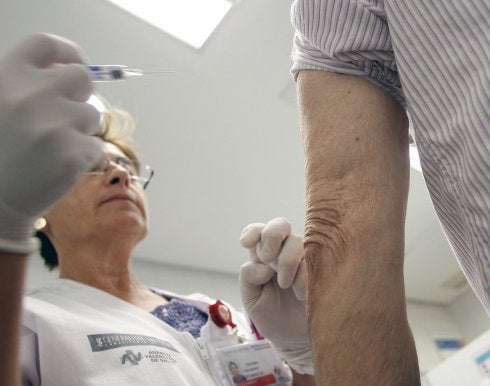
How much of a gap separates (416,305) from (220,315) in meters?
3.87

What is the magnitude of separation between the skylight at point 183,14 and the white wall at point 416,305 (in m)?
1.46

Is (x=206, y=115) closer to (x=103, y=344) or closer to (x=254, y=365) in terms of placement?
(x=254, y=365)

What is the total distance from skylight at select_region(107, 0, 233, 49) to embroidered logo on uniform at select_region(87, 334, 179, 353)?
1.25 meters

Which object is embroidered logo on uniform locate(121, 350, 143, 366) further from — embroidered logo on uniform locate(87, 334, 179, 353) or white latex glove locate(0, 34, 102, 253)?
white latex glove locate(0, 34, 102, 253)

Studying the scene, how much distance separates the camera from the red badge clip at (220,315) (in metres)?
1.23

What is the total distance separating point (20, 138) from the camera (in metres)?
0.44

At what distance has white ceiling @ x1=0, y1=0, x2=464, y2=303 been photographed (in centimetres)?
176

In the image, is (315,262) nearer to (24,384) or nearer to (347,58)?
(347,58)

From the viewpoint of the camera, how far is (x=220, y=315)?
1.23m

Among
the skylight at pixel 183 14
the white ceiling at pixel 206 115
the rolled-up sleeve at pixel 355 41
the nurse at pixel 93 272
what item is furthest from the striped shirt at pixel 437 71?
the white ceiling at pixel 206 115

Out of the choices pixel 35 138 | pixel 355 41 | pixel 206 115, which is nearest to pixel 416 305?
pixel 206 115

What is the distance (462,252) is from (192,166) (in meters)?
1.91

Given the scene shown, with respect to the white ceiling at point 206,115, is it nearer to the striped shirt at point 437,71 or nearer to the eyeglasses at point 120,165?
the eyeglasses at point 120,165

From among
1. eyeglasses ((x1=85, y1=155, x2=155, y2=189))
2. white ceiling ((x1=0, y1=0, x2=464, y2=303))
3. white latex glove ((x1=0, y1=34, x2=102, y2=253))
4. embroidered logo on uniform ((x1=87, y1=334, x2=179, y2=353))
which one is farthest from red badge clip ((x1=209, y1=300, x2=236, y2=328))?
white ceiling ((x1=0, y1=0, x2=464, y2=303))
